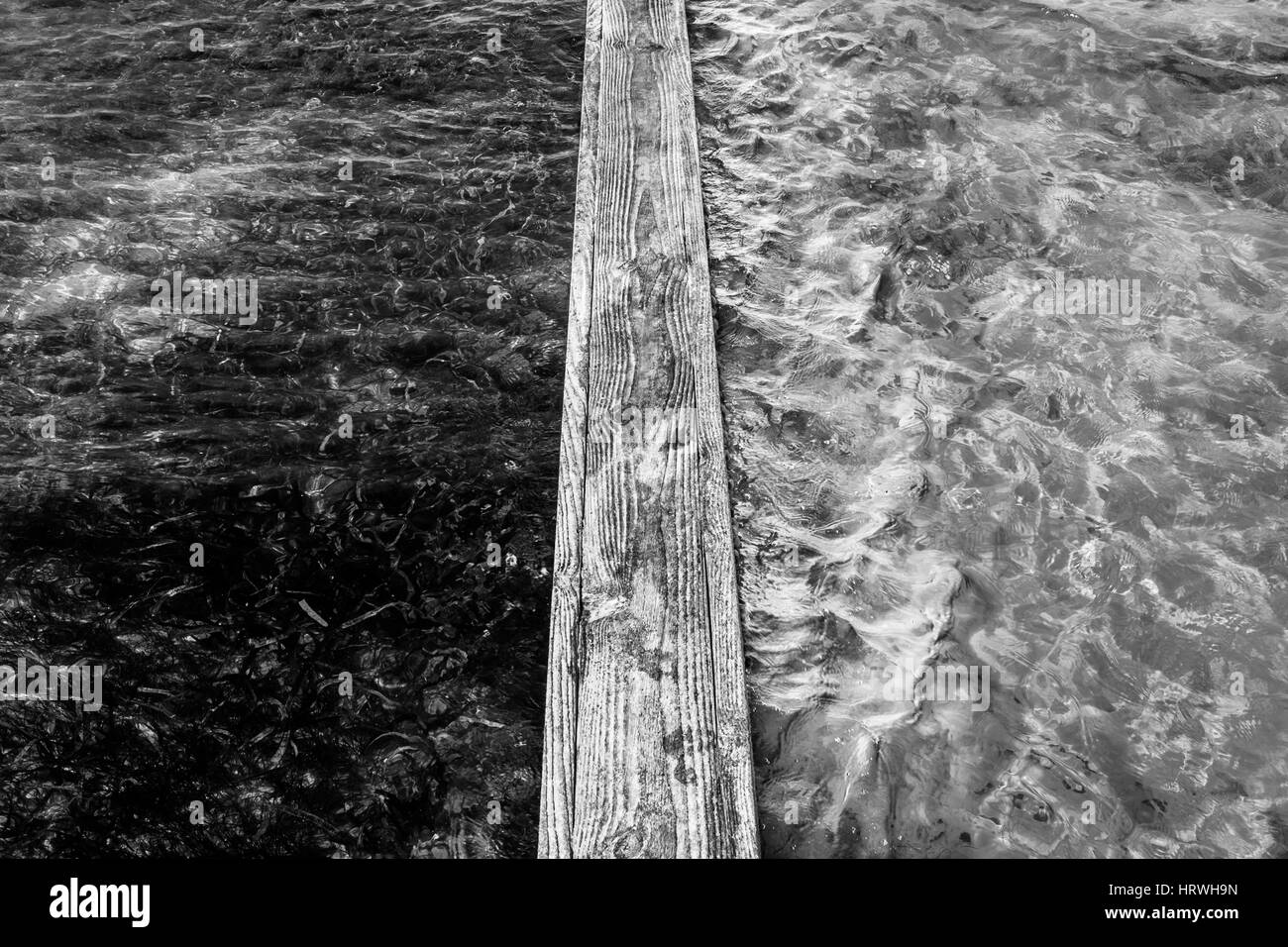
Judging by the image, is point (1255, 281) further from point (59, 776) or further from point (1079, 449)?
point (59, 776)

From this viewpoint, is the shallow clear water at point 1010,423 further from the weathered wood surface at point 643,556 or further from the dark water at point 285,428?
the dark water at point 285,428

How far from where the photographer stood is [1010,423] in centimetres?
212

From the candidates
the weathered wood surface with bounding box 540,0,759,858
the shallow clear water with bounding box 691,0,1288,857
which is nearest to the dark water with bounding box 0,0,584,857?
the weathered wood surface with bounding box 540,0,759,858

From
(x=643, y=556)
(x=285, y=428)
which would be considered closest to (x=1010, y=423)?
(x=643, y=556)

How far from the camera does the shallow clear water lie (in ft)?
5.18

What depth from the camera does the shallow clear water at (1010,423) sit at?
62.1 inches

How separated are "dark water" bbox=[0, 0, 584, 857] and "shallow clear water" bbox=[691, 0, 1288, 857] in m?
0.49

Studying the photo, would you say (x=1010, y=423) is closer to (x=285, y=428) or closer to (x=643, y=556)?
(x=643, y=556)

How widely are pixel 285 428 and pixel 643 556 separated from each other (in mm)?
985

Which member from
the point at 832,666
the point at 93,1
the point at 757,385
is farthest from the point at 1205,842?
the point at 93,1

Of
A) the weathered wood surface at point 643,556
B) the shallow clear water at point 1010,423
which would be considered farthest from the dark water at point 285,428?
the shallow clear water at point 1010,423

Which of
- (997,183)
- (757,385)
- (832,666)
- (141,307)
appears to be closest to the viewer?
(832,666)

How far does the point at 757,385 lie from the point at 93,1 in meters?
3.13

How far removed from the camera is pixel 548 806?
1333 mm
